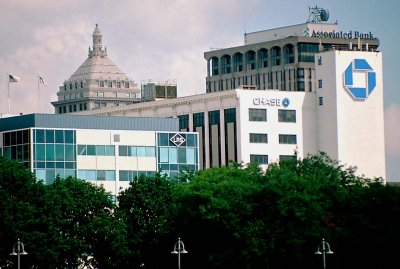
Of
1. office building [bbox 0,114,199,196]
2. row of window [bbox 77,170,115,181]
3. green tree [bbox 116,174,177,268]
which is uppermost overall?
office building [bbox 0,114,199,196]

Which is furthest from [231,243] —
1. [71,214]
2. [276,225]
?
[71,214]

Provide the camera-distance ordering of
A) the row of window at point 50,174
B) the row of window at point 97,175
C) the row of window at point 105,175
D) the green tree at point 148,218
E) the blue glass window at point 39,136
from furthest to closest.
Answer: the row of window at point 105,175
the row of window at point 97,175
the blue glass window at point 39,136
the row of window at point 50,174
the green tree at point 148,218

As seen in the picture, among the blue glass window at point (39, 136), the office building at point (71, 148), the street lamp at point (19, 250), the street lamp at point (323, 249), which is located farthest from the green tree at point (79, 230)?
the street lamp at point (323, 249)

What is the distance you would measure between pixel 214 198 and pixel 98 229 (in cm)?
1311

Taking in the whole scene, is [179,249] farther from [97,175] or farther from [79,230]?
[97,175]

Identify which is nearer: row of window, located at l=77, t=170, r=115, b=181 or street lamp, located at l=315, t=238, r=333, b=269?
street lamp, located at l=315, t=238, r=333, b=269

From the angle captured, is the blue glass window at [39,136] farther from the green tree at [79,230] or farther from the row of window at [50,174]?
the green tree at [79,230]

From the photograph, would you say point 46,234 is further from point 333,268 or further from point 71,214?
point 333,268

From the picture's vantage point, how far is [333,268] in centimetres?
15762

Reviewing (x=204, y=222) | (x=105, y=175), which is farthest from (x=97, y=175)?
(x=204, y=222)

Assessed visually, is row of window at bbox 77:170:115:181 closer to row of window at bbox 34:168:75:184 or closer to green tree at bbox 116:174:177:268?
row of window at bbox 34:168:75:184

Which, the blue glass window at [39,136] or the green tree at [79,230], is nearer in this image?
the green tree at [79,230]

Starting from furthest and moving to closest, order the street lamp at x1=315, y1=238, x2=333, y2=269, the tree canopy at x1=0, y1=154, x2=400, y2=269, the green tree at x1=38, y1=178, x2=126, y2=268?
the green tree at x1=38, y1=178, x2=126, y2=268 → the tree canopy at x1=0, y1=154, x2=400, y2=269 → the street lamp at x1=315, y1=238, x2=333, y2=269

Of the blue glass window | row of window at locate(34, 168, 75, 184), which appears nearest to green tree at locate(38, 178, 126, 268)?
row of window at locate(34, 168, 75, 184)
